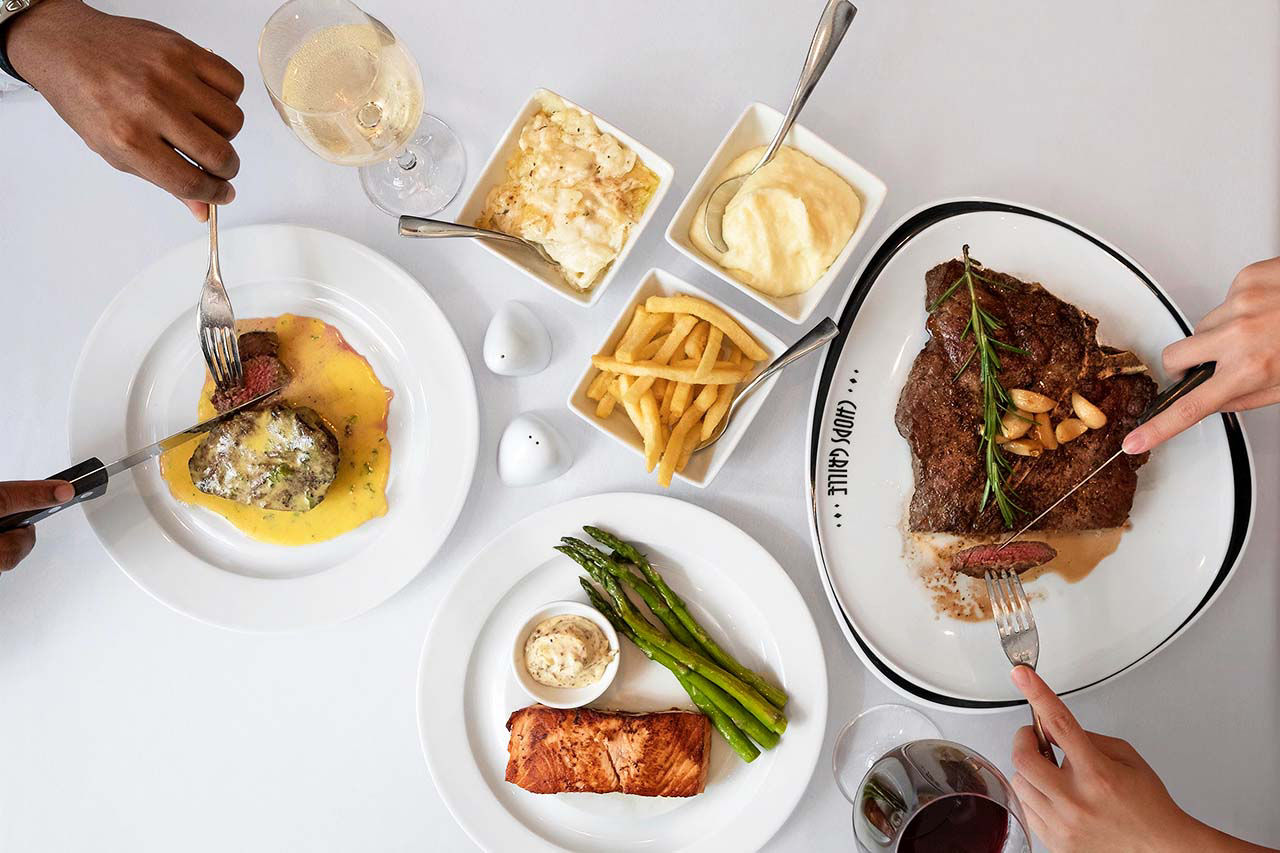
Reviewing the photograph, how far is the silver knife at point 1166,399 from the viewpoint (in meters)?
2.56

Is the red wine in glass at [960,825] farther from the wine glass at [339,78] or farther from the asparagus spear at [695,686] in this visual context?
the wine glass at [339,78]

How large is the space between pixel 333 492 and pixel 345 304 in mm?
626

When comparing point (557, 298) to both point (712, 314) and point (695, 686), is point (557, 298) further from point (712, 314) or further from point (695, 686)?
point (695, 686)

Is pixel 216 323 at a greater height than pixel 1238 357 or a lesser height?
lesser

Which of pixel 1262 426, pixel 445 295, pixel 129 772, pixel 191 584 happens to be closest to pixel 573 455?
pixel 445 295

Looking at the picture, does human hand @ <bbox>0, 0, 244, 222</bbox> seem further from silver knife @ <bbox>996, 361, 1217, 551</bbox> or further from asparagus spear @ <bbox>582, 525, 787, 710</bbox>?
silver knife @ <bbox>996, 361, 1217, 551</bbox>

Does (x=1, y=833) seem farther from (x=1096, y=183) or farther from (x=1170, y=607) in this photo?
(x=1096, y=183)

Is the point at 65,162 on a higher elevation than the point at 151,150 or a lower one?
lower

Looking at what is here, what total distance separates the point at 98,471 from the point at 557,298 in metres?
1.56

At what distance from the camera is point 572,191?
2.65 m

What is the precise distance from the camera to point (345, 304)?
288 centimetres

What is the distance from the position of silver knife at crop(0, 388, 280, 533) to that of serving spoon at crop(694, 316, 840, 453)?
145 cm

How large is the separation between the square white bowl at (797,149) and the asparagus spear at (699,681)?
1024 millimetres

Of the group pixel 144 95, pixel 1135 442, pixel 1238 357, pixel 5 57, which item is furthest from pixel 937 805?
pixel 5 57
